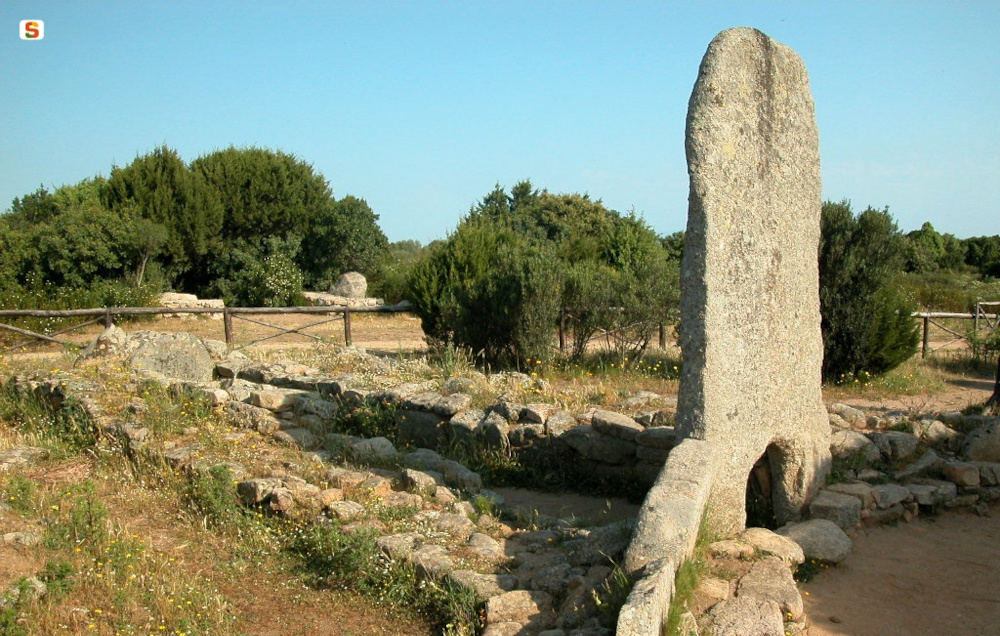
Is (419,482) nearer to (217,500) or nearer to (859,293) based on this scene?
(217,500)

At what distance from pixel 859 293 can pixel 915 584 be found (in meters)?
6.84

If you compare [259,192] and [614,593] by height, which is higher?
[259,192]

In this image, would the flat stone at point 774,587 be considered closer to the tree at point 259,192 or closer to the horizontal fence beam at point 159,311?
the horizontal fence beam at point 159,311

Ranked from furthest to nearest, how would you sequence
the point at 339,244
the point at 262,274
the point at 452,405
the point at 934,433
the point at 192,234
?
the point at 339,244 < the point at 192,234 < the point at 262,274 < the point at 452,405 < the point at 934,433

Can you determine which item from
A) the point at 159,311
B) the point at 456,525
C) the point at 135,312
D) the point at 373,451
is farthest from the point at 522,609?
the point at 159,311

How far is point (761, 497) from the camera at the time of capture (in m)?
6.43

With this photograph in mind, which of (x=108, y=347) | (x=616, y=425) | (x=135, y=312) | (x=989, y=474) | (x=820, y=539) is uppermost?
(x=135, y=312)

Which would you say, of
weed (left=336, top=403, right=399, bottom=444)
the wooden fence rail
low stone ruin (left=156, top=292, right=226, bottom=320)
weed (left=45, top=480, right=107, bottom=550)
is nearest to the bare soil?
weed (left=45, top=480, right=107, bottom=550)

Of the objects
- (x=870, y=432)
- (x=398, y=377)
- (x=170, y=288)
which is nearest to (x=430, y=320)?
(x=398, y=377)

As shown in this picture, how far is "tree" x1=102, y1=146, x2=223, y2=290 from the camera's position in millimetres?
27547

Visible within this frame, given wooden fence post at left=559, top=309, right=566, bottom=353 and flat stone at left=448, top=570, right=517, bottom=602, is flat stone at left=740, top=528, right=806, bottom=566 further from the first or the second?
wooden fence post at left=559, top=309, right=566, bottom=353

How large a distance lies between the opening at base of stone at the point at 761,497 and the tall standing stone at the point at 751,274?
0.23ft

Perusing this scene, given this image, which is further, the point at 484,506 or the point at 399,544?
the point at 484,506

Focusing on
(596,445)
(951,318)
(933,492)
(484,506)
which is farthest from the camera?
(951,318)
